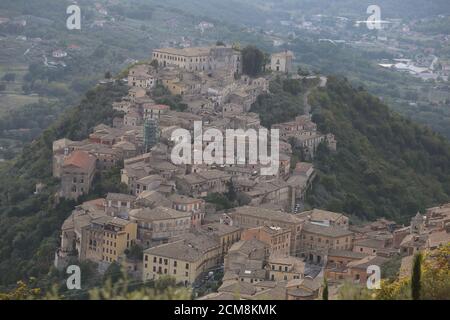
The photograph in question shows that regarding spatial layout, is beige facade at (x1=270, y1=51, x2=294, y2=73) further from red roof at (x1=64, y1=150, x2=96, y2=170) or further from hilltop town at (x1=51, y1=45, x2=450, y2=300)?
red roof at (x1=64, y1=150, x2=96, y2=170)

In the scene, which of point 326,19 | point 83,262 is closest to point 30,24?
point 326,19

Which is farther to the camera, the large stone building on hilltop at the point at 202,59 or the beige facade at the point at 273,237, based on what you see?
the large stone building on hilltop at the point at 202,59

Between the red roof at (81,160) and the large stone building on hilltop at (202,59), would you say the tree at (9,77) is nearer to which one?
the large stone building on hilltop at (202,59)

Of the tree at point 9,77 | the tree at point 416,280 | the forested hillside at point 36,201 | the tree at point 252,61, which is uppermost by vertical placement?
the tree at point 252,61

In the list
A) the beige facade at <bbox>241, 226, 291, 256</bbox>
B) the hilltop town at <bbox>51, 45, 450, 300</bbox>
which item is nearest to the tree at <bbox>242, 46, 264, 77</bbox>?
the hilltop town at <bbox>51, 45, 450, 300</bbox>

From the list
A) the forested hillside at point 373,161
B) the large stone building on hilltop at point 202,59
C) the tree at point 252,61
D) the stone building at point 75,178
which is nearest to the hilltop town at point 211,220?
the stone building at point 75,178

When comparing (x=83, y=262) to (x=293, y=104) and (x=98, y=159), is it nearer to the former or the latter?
(x=98, y=159)

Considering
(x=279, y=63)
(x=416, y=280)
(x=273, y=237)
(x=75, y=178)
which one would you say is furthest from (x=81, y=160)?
(x=416, y=280)

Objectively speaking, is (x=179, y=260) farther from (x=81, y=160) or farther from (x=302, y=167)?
(x=302, y=167)
